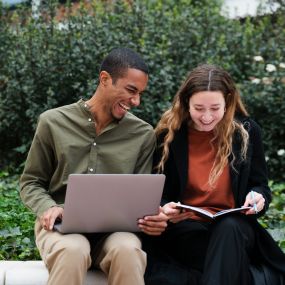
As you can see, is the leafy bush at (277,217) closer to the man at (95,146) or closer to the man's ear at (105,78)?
the man at (95,146)

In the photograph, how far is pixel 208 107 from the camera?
13.1 feet

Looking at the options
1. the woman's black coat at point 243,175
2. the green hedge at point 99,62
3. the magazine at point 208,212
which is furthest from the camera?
the green hedge at point 99,62

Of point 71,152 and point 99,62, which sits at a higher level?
point 99,62

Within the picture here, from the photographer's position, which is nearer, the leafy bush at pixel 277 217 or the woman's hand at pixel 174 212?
the woman's hand at pixel 174 212

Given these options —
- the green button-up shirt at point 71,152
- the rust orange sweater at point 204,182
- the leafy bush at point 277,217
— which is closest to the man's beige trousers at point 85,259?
the green button-up shirt at point 71,152

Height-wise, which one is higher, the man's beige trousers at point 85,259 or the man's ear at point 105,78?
the man's ear at point 105,78

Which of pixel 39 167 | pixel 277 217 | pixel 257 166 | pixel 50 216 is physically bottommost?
pixel 277 217

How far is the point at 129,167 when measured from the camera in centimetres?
407

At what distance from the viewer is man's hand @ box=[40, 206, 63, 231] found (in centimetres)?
379

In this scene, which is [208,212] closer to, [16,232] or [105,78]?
[105,78]

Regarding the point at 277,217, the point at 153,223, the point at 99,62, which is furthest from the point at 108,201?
the point at 99,62

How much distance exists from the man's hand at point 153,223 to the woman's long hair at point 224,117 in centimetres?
36

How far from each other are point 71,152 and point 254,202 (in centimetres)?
98

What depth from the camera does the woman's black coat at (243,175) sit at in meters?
3.95
